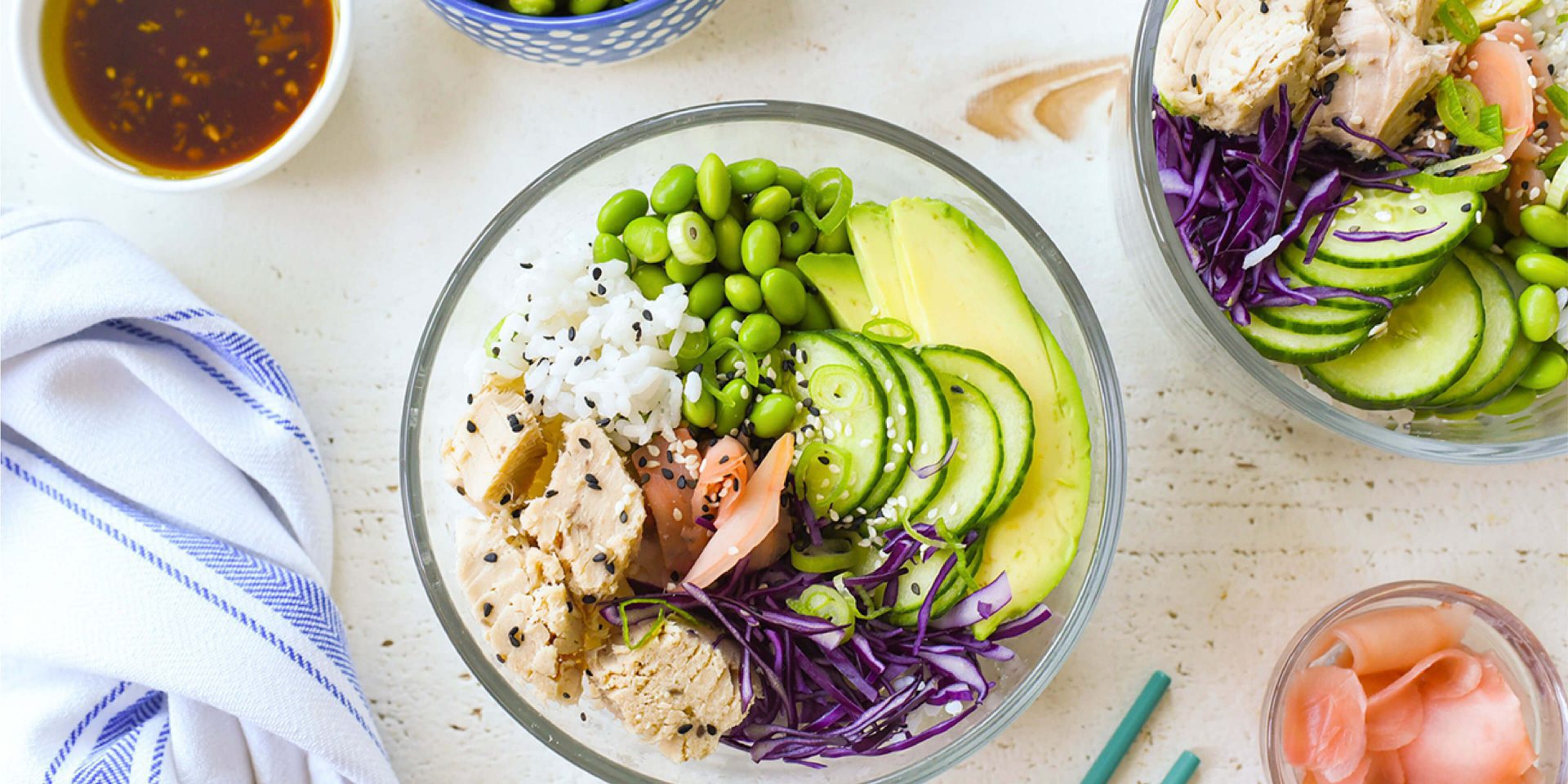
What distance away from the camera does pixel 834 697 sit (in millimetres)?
1955

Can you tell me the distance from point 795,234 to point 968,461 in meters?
0.54

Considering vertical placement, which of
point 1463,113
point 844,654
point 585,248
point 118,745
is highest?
point 1463,113

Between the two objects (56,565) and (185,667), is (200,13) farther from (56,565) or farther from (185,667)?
(185,667)

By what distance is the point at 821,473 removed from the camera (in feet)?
6.21

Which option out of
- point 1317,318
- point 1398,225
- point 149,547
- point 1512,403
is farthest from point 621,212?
point 1512,403

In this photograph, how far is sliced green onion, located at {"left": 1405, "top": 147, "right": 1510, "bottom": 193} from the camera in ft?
6.21

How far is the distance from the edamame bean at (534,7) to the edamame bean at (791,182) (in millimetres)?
588

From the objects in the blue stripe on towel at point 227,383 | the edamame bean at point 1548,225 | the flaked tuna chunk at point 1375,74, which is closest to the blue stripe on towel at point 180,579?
the blue stripe on towel at point 227,383

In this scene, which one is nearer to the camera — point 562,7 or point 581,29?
point 581,29

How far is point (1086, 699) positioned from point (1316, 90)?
4.23 feet

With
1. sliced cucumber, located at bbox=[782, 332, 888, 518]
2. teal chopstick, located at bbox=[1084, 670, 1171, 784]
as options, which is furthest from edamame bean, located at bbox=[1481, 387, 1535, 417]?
sliced cucumber, located at bbox=[782, 332, 888, 518]

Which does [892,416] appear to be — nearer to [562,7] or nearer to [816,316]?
[816,316]

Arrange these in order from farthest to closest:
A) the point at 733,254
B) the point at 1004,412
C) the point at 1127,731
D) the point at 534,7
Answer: the point at 1127,731, the point at 534,7, the point at 733,254, the point at 1004,412

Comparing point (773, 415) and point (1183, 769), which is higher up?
point (773, 415)
